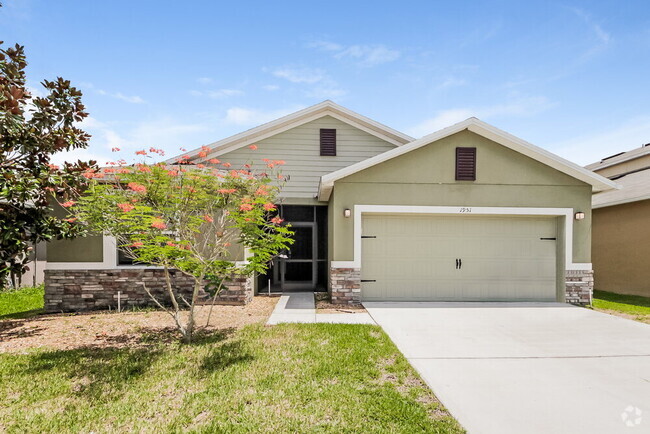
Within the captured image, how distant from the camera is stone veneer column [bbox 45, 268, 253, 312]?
8.23 m

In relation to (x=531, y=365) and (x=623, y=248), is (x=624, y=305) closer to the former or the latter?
(x=623, y=248)

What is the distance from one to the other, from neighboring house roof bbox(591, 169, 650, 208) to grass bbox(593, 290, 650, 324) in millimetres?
3152

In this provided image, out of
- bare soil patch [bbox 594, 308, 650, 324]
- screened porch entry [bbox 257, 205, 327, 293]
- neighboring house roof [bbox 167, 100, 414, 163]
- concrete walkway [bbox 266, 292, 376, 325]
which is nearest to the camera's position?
concrete walkway [bbox 266, 292, 376, 325]

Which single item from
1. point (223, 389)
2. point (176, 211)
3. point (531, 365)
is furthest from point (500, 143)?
point (223, 389)

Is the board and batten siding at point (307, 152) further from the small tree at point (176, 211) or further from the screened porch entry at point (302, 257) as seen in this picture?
the small tree at point (176, 211)

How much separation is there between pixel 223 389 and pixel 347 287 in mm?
5194

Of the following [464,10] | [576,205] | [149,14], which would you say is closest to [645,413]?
[576,205]

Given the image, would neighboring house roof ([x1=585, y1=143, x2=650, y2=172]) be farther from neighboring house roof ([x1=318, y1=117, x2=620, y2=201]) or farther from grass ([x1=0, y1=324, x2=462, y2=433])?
grass ([x1=0, y1=324, x2=462, y2=433])

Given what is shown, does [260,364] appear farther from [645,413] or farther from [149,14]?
[149,14]

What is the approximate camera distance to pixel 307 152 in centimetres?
1142

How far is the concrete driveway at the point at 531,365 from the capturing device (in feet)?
10.7

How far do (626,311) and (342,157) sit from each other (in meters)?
9.04

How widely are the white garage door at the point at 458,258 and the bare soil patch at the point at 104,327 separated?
3429 mm

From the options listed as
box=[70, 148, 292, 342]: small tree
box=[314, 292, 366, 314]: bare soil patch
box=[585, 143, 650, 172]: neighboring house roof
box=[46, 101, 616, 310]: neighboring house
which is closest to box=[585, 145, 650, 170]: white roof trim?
box=[585, 143, 650, 172]: neighboring house roof
